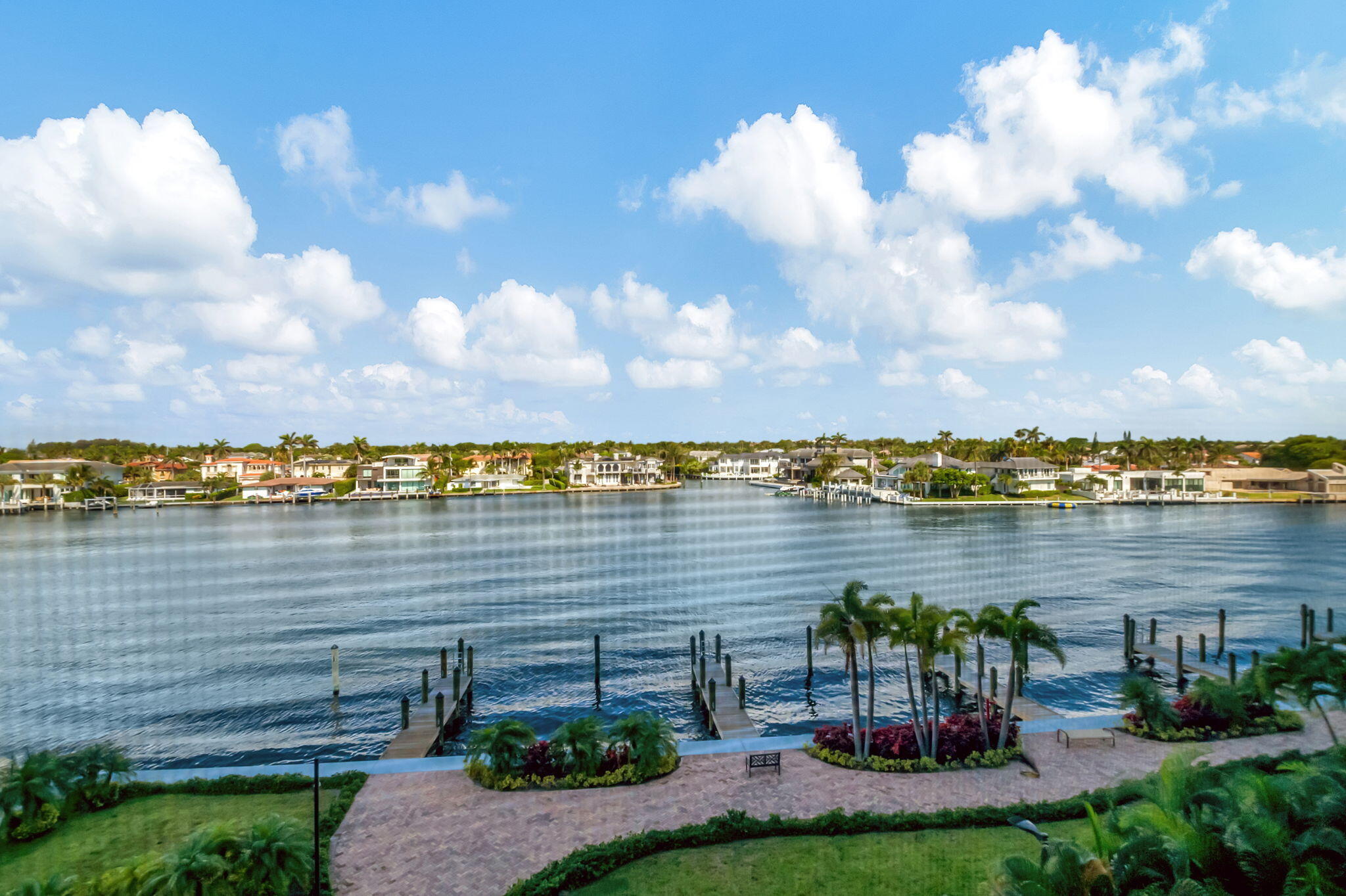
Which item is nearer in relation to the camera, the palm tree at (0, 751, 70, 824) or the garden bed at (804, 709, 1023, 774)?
the palm tree at (0, 751, 70, 824)

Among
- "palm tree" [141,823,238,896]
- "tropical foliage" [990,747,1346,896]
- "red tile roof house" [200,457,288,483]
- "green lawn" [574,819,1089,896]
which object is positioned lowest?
"green lawn" [574,819,1089,896]

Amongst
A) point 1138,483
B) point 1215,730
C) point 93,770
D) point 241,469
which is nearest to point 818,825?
point 1215,730

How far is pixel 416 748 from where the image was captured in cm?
2072

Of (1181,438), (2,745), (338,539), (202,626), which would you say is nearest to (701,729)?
(2,745)

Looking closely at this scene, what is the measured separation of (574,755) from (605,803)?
185 centimetres

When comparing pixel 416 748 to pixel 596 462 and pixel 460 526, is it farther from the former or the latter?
pixel 596 462

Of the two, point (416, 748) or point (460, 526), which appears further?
point (460, 526)

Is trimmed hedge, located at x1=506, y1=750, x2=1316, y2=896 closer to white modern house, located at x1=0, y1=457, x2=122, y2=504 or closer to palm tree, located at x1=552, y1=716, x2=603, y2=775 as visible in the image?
palm tree, located at x1=552, y1=716, x2=603, y2=775

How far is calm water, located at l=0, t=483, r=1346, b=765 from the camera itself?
88.0 feet

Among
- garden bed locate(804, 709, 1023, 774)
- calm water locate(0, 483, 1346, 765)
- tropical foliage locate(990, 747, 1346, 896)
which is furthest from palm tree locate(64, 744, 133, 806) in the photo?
tropical foliage locate(990, 747, 1346, 896)

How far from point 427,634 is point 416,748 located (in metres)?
18.6

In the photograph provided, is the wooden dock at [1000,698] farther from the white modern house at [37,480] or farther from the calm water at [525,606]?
the white modern house at [37,480]

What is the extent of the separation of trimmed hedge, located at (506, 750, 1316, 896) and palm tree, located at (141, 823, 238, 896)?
5047 mm

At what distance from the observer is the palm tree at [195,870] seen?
10539 millimetres
